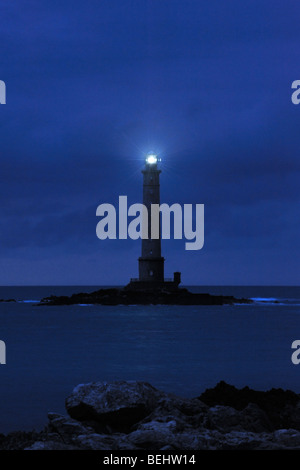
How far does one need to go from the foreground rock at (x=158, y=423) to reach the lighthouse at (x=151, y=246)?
40041 mm

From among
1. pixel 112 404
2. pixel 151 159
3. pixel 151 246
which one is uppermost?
pixel 151 159

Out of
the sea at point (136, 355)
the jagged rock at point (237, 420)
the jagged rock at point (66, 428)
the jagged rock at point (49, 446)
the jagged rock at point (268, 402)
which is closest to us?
the jagged rock at point (49, 446)

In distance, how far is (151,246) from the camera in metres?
52.2

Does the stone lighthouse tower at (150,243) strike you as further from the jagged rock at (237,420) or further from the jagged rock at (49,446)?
the jagged rock at (49,446)

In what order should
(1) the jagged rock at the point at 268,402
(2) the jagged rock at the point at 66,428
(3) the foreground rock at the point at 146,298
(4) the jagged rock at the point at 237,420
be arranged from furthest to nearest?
A: (3) the foreground rock at the point at 146,298, (1) the jagged rock at the point at 268,402, (4) the jagged rock at the point at 237,420, (2) the jagged rock at the point at 66,428

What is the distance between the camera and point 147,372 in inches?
824

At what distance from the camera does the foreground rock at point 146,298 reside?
55094 mm

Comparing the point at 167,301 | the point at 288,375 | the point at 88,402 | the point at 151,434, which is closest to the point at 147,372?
the point at 288,375

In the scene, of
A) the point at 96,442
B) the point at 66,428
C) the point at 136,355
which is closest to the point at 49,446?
the point at 96,442

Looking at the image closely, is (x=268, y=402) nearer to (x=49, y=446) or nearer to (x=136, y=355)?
(x=49, y=446)

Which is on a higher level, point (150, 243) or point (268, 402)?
point (150, 243)

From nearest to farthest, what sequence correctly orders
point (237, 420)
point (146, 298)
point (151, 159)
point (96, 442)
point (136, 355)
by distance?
point (96, 442) → point (237, 420) → point (136, 355) → point (151, 159) → point (146, 298)

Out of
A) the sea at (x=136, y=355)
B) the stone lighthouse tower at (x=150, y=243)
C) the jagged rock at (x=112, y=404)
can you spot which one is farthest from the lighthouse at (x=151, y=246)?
the jagged rock at (x=112, y=404)

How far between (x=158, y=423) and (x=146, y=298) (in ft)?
150
